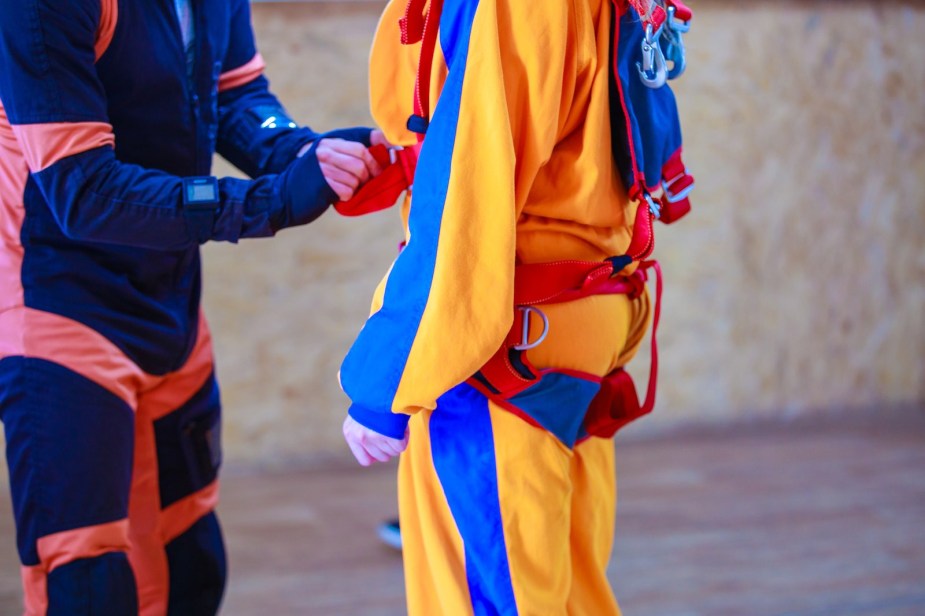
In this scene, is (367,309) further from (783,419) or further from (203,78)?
(203,78)

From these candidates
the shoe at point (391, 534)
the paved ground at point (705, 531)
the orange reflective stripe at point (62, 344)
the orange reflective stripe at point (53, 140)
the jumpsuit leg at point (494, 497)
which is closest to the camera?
the jumpsuit leg at point (494, 497)

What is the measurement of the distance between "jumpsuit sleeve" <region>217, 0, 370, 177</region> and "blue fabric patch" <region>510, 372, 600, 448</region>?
25.4 inches

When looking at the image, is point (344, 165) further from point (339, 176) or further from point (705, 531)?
point (705, 531)

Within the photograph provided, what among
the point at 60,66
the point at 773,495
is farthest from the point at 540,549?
the point at 773,495

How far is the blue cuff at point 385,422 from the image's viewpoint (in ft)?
4.37

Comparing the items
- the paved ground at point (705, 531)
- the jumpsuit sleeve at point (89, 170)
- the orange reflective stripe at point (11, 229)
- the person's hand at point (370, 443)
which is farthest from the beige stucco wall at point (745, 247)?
the person's hand at point (370, 443)

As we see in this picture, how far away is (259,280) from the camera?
11.2 feet

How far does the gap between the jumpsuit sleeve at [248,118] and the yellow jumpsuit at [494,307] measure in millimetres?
355

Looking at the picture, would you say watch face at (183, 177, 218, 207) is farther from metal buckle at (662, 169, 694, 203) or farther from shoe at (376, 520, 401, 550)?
shoe at (376, 520, 401, 550)

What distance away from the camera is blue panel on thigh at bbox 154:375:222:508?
1.82m

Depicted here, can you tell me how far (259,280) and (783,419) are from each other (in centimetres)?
200

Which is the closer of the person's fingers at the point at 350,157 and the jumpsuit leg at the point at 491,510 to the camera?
the jumpsuit leg at the point at 491,510

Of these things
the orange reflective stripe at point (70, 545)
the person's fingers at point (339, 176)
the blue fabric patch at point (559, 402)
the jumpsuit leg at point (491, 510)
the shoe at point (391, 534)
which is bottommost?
the shoe at point (391, 534)

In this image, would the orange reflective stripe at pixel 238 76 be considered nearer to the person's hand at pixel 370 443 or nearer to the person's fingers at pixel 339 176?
the person's fingers at pixel 339 176
